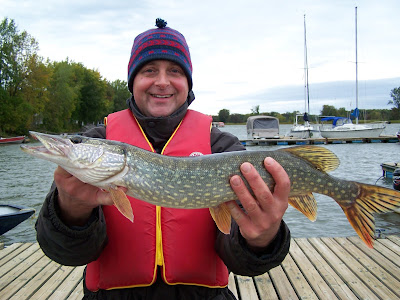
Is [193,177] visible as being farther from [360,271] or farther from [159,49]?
[360,271]

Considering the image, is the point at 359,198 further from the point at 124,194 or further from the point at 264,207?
the point at 124,194

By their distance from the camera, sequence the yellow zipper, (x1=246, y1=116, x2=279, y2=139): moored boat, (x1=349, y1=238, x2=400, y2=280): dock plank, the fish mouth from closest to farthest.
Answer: the fish mouth, the yellow zipper, (x1=349, y1=238, x2=400, y2=280): dock plank, (x1=246, y1=116, x2=279, y2=139): moored boat

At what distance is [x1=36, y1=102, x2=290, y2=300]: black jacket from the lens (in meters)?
1.97

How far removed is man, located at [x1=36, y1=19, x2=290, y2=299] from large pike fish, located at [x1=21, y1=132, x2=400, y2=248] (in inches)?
3.6

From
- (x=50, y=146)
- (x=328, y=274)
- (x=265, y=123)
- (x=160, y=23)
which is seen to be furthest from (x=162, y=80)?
(x=265, y=123)

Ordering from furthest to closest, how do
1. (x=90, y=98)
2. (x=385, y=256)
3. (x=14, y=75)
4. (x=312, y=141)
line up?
(x=90, y=98) → (x=14, y=75) → (x=312, y=141) → (x=385, y=256)

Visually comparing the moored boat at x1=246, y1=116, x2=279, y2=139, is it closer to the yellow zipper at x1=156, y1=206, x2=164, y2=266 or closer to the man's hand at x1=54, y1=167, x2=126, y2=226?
the yellow zipper at x1=156, y1=206, x2=164, y2=266

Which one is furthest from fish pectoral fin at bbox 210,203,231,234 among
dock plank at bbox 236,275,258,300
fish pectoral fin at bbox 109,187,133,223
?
dock plank at bbox 236,275,258,300

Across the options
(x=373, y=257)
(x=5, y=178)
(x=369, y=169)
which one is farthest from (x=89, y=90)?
(x=373, y=257)

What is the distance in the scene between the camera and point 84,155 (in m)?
1.98

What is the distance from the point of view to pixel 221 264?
231 centimetres

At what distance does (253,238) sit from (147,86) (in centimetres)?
127

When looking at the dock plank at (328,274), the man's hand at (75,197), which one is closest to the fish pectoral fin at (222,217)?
the man's hand at (75,197)

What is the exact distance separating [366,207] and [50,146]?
1.96 metres
